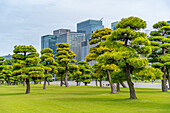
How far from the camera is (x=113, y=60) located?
80.2 feet

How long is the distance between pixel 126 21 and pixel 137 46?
2.88 m

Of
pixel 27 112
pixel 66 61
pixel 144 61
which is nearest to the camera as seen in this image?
pixel 27 112

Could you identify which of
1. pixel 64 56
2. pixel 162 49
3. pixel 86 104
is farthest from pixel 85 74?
pixel 86 104

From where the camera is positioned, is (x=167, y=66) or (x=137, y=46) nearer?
(x=137, y=46)

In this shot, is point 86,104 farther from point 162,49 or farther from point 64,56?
point 64,56

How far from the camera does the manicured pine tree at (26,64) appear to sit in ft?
115

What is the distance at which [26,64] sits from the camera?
1447 inches

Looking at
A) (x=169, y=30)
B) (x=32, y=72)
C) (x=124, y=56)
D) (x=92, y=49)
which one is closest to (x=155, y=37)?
(x=169, y=30)

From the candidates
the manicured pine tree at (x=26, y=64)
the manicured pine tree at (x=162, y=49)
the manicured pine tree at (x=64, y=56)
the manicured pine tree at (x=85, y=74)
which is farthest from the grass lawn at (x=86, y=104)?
the manicured pine tree at (x=85, y=74)

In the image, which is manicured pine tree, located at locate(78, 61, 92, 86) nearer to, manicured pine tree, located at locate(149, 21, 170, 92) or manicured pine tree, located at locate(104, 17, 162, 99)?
manicured pine tree, located at locate(149, 21, 170, 92)

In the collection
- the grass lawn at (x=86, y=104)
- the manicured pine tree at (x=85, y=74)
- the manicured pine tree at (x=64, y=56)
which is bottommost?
the grass lawn at (x=86, y=104)

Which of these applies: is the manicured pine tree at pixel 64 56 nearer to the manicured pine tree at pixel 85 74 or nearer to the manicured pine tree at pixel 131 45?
the manicured pine tree at pixel 85 74

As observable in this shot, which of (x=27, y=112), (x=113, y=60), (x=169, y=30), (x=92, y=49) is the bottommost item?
(x=27, y=112)

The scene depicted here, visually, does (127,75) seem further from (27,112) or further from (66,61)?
(66,61)
